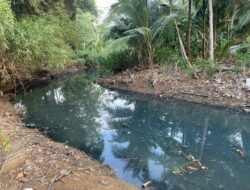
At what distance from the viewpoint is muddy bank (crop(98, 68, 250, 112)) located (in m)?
7.12

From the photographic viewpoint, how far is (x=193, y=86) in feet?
26.7

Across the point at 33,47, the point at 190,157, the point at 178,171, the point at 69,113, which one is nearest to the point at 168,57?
the point at 69,113

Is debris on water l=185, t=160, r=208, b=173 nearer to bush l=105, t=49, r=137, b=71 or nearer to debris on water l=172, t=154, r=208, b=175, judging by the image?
debris on water l=172, t=154, r=208, b=175

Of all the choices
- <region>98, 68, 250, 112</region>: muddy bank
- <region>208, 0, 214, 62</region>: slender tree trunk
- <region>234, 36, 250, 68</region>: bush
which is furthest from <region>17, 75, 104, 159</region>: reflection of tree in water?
<region>234, 36, 250, 68</region>: bush

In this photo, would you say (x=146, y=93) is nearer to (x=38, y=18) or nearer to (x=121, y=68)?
(x=121, y=68)

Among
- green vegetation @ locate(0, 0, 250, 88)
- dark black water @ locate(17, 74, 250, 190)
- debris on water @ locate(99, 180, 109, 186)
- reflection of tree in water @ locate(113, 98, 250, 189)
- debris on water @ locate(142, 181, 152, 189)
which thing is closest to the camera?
debris on water @ locate(99, 180, 109, 186)

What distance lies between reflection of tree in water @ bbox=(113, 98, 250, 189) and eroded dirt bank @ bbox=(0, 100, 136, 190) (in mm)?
635

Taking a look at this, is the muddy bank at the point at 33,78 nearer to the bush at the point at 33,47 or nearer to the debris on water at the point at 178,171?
the bush at the point at 33,47

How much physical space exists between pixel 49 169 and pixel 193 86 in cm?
568

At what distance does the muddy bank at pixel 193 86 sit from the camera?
7121mm

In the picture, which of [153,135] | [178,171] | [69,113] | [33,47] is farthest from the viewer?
[33,47]

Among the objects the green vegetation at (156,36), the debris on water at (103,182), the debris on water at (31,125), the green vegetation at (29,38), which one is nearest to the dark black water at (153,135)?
the debris on water at (31,125)

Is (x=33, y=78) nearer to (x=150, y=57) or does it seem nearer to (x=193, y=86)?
(x=150, y=57)

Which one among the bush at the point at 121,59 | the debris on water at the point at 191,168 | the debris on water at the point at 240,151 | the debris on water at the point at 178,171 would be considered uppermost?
the bush at the point at 121,59
